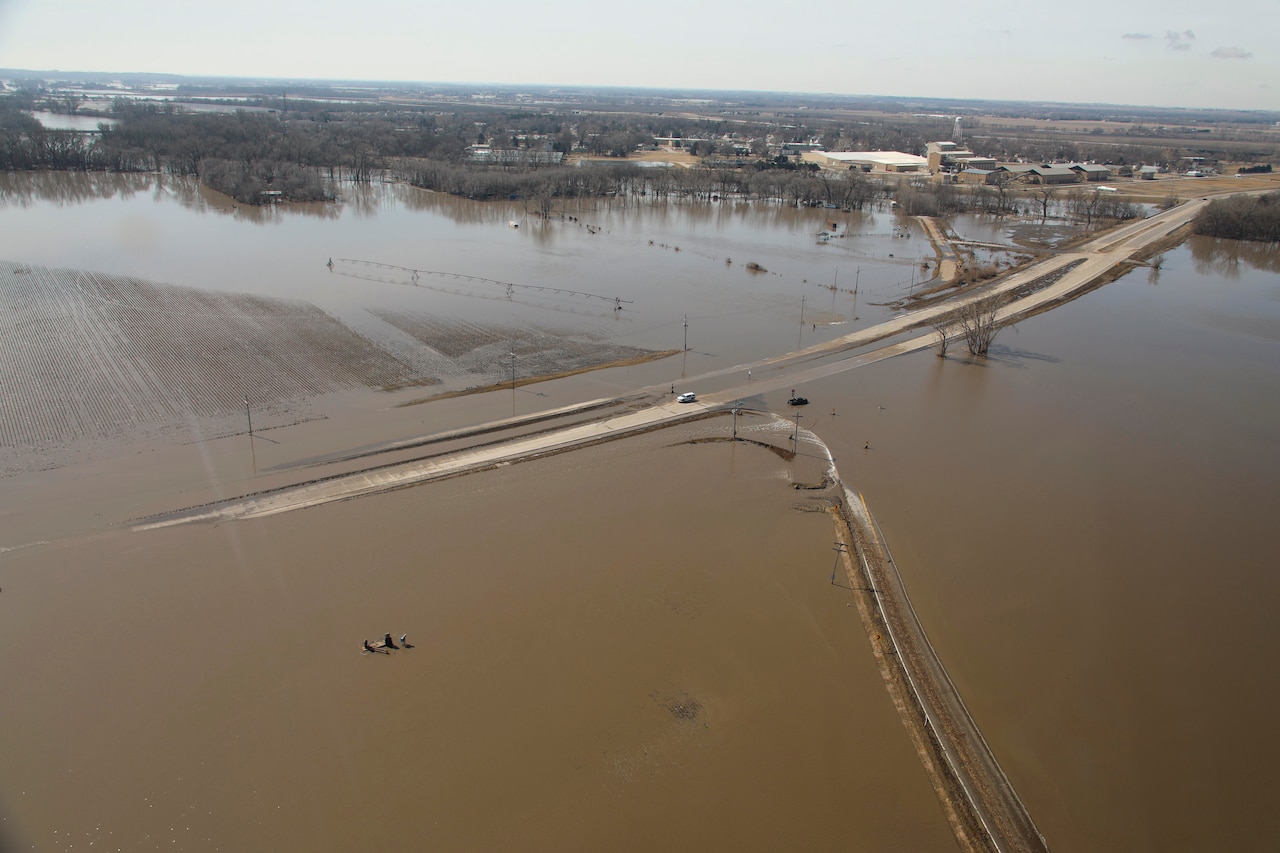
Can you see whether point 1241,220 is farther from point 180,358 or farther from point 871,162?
point 180,358

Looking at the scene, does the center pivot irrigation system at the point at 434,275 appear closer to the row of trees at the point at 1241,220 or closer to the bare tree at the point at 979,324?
the bare tree at the point at 979,324

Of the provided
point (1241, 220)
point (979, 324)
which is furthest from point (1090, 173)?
point (979, 324)

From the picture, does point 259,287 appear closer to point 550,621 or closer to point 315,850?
point 550,621

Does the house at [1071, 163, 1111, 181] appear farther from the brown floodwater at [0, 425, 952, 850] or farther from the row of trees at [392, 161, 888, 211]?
the brown floodwater at [0, 425, 952, 850]

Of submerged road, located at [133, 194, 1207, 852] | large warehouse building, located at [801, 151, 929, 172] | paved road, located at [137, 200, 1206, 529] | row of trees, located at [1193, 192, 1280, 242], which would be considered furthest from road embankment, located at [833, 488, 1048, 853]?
large warehouse building, located at [801, 151, 929, 172]

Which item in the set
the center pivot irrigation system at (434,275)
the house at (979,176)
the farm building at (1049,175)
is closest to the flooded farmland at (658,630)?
the center pivot irrigation system at (434,275)

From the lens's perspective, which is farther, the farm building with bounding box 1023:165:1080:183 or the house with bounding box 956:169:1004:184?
the farm building with bounding box 1023:165:1080:183
